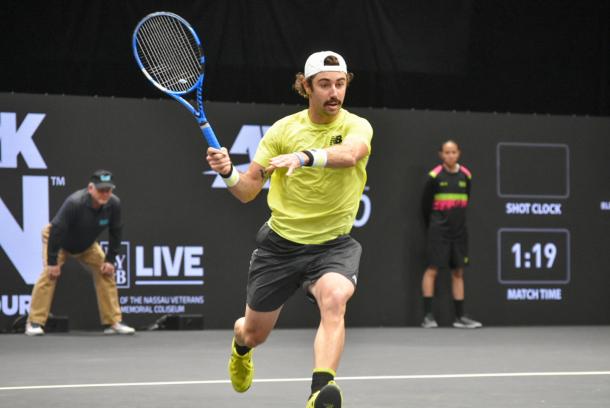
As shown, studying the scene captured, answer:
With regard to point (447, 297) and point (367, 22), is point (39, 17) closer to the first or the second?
point (367, 22)

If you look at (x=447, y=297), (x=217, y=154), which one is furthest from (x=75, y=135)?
(x=217, y=154)

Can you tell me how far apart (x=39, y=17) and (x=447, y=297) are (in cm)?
500

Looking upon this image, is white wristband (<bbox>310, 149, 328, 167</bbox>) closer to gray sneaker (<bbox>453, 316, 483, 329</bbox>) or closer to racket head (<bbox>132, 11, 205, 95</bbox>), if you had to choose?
racket head (<bbox>132, 11, 205, 95</bbox>)

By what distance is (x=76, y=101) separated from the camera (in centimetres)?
1045

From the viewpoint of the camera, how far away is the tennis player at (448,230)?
1108 centimetres

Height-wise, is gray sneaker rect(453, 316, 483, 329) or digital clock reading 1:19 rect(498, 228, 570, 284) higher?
digital clock reading 1:19 rect(498, 228, 570, 284)

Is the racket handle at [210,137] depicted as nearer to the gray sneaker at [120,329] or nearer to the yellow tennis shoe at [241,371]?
the yellow tennis shoe at [241,371]

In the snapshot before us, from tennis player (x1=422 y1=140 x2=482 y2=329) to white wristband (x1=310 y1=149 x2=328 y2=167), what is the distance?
6.35 meters

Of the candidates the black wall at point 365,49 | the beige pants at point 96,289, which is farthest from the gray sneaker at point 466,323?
the beige pants at point 96,289

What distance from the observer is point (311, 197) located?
514cm

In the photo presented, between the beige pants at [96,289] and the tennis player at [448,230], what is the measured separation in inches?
125

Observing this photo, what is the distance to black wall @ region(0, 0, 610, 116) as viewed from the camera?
10.8m

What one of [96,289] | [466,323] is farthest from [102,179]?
[466,323]

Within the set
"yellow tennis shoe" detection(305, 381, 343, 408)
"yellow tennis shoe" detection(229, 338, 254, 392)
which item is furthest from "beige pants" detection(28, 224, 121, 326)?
"yellow tennis shoe" detection(305, 381, 343, 408)
